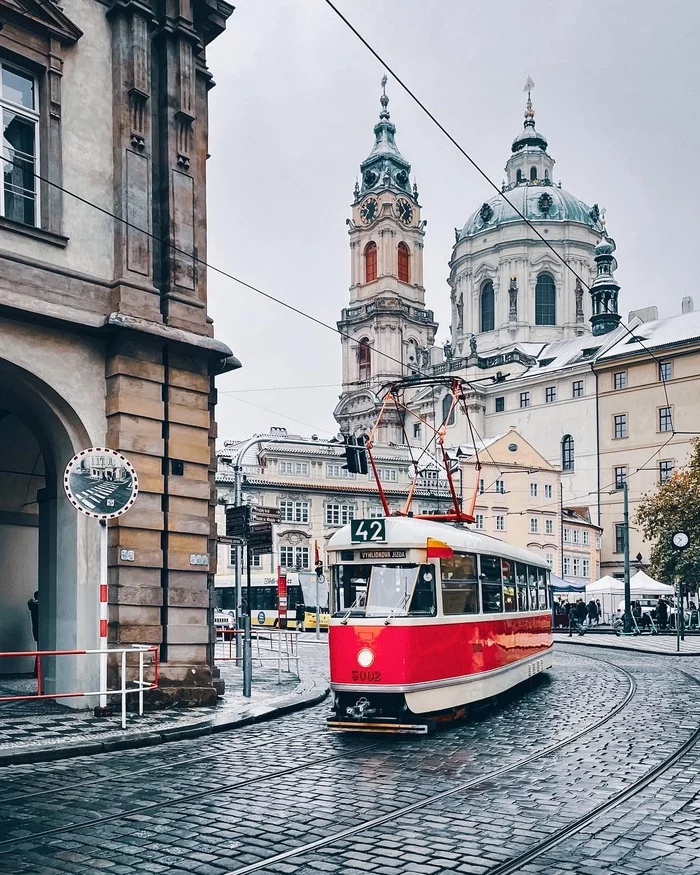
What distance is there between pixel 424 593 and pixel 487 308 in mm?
86001

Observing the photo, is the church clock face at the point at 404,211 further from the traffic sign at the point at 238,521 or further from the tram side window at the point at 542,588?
the tram side window at the point at 542,588

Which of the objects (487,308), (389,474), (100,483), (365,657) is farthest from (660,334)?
(100,483)

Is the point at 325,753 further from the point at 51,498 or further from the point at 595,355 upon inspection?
the point at 595,355

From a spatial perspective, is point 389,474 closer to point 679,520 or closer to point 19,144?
point 679,520

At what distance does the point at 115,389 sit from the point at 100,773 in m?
6.78

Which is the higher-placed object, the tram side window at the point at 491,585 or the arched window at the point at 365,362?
the arched window at the point at 365,362

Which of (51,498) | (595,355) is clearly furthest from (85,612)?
(595,355)

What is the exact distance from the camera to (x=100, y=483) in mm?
13680

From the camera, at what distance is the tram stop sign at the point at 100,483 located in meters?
13.4

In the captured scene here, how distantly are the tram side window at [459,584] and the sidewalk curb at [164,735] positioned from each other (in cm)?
337

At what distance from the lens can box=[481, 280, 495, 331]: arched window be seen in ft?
318

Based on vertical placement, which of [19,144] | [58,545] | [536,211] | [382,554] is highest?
[536,211]

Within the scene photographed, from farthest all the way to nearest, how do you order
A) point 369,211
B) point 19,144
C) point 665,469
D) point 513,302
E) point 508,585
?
point 369,211
point 513,302
point 665,469
point 508,585
point 19,144

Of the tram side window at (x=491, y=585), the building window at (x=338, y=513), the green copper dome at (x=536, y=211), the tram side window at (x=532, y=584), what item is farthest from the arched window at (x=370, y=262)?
the tram side window at (x=491, y=585)
